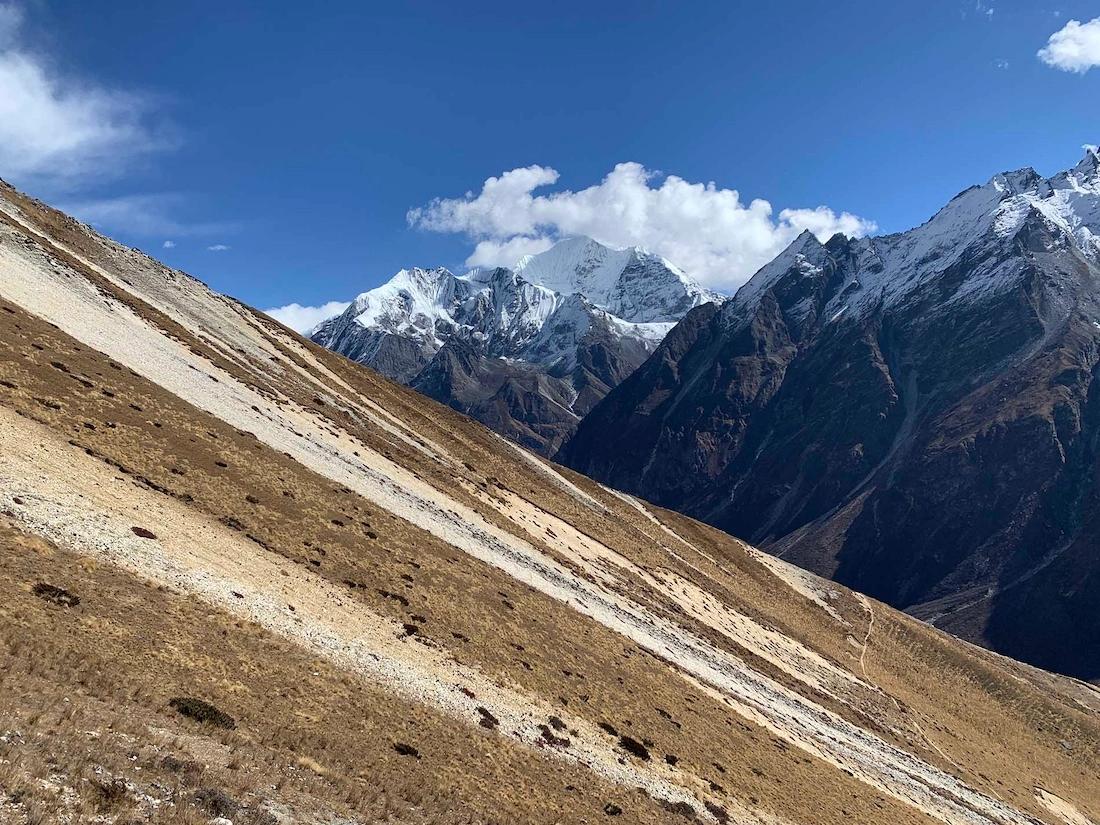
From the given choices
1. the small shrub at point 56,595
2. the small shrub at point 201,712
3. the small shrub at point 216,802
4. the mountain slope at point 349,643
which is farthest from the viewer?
the small shrub at point 56,595

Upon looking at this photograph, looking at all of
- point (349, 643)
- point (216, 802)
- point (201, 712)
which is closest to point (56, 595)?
point (201, 712)

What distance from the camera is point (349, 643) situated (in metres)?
27.7

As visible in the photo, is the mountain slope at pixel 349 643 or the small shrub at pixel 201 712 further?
the small shrub at pixel 201 712

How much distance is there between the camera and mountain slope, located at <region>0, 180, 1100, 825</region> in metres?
17.8

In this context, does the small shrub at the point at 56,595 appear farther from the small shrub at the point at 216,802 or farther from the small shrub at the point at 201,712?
the small shrub at the point at 216,802

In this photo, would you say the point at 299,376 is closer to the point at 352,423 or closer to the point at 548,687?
the point at 352,423

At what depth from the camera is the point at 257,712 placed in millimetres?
20266

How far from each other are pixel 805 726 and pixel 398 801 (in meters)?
38.6

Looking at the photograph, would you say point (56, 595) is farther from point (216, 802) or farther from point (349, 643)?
point (216, 802)

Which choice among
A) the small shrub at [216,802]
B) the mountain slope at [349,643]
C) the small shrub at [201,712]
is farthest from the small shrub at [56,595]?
Answer: the small shrub at [216,802]

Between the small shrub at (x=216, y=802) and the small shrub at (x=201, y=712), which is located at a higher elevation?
the small shrub at (x=216, y=802)

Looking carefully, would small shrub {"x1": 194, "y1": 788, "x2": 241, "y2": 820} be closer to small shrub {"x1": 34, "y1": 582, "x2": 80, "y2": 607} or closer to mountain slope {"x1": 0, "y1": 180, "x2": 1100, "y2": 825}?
mountain slope {"x1": 0, "y1": 180, "x2": 1100, "y2": 825}

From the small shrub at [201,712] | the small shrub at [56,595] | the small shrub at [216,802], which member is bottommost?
the small shrub at [201,712]

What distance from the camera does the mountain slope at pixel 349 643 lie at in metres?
17.8
